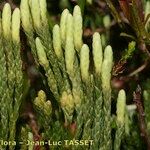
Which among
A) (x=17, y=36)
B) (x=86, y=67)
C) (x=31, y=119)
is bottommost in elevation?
(x=31, y=119)

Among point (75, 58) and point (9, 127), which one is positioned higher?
point (75, 58)

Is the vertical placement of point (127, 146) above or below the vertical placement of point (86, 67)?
below

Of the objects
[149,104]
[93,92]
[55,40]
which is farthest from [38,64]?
[149,104]

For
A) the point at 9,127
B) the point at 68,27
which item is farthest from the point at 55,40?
the point at 9,127

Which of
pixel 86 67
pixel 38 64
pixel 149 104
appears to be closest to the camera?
pixel 86 67

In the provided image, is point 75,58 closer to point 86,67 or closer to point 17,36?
point 86,67

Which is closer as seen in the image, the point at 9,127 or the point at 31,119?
the point at 9,127

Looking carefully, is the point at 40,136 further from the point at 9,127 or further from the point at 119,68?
the point at 119,68

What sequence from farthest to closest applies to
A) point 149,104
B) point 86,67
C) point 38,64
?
1. point 149,104
2. point 38,64
3. point 86,67

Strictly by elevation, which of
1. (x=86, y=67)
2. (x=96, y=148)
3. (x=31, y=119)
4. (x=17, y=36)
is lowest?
(x=96, y=148)
